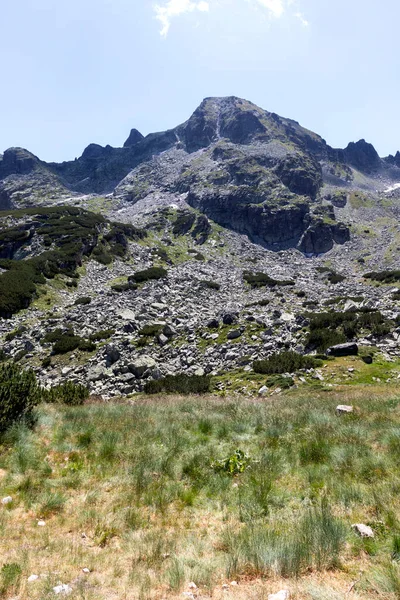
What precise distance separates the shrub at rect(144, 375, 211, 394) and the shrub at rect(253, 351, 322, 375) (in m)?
3.13

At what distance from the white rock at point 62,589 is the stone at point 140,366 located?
1608 cm

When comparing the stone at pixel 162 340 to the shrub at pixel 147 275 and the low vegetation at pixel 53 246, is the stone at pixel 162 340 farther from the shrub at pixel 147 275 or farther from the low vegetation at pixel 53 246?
the shrub at pixel 147 275

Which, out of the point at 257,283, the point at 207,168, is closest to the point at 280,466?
the point at 257,283

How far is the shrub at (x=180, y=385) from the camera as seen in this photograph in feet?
56.3

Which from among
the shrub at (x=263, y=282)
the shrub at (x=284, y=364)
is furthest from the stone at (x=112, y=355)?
the shrub at (x=263, y=282)

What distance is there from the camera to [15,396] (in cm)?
831

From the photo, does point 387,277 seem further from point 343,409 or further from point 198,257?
point 343,409

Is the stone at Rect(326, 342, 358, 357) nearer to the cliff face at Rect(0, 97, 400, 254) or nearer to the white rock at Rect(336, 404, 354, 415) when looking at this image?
the white rock at Rect(336, 404, 354, 415)

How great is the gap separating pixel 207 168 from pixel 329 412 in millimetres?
130523

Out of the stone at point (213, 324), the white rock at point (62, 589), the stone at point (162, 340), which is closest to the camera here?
Answer: the white rock at point (62, 589)

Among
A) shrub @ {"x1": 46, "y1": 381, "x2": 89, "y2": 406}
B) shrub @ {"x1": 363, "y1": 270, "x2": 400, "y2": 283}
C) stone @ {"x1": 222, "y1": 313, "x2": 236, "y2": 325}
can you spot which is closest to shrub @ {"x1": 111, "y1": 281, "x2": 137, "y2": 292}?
stone @ {"x1": 222, "y1": 313, "x2": 236, "y2": 325}

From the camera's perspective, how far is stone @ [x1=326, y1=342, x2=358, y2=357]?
19.1 meters

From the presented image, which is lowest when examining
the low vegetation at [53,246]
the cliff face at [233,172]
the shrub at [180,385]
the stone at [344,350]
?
the shrub at [180,385]

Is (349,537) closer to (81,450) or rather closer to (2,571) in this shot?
(2,571)
